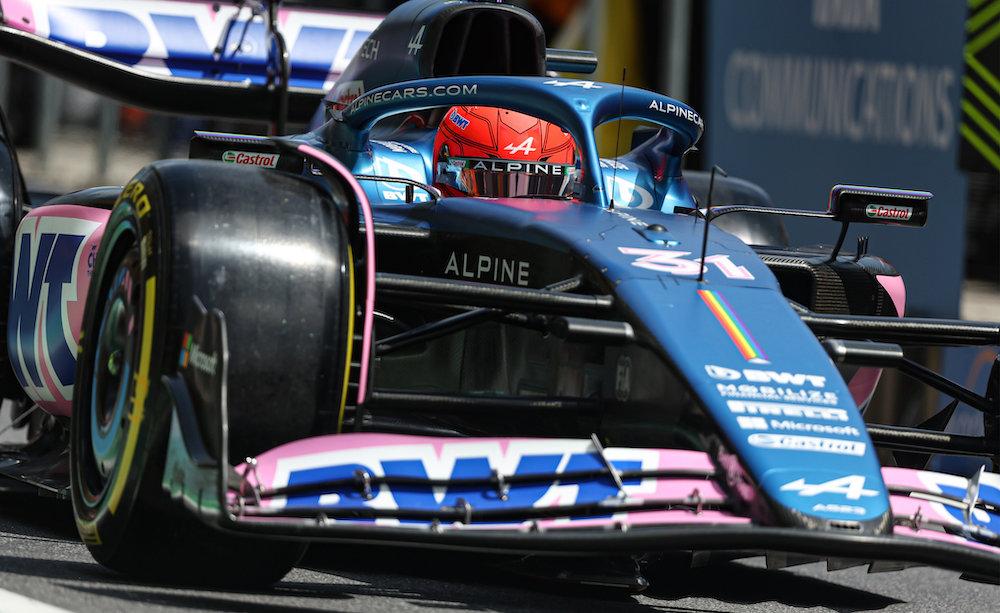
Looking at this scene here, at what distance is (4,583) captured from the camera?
14.5 ft

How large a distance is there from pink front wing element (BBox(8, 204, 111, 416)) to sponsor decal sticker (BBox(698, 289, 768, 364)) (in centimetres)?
217

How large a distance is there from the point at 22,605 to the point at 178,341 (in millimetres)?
728

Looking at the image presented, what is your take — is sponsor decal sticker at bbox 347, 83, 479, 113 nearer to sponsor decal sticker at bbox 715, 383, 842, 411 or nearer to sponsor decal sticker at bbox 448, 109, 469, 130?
sponsor decal sticker at bbox 448, 109, 469, 130

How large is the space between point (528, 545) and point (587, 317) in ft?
2.91

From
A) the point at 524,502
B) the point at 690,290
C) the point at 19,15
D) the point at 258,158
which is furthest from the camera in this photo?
the point at 19,15

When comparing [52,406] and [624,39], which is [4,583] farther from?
[624,39]

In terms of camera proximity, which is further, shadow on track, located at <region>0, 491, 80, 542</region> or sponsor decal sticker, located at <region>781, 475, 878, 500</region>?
shadow on track, located at <region>0, 491, 80, 542</region>

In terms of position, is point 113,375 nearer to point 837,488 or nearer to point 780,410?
point 780,410

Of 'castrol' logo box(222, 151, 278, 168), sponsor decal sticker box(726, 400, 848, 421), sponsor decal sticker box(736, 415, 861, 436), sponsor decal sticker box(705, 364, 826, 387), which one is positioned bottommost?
sponsor decal sticker box(736, 415, 861, 436)

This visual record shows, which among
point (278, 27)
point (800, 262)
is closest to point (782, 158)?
point (278, 27)

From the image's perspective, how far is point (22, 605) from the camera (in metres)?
4.11

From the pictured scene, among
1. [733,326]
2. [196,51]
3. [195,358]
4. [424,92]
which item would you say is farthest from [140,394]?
[196,51]

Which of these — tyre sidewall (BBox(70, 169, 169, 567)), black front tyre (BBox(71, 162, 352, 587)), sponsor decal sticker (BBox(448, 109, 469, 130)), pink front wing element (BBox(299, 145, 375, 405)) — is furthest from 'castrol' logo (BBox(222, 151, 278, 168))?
pink front wing element (BBox(299, 145, 375, 405))

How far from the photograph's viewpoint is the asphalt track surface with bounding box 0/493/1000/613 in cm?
440
